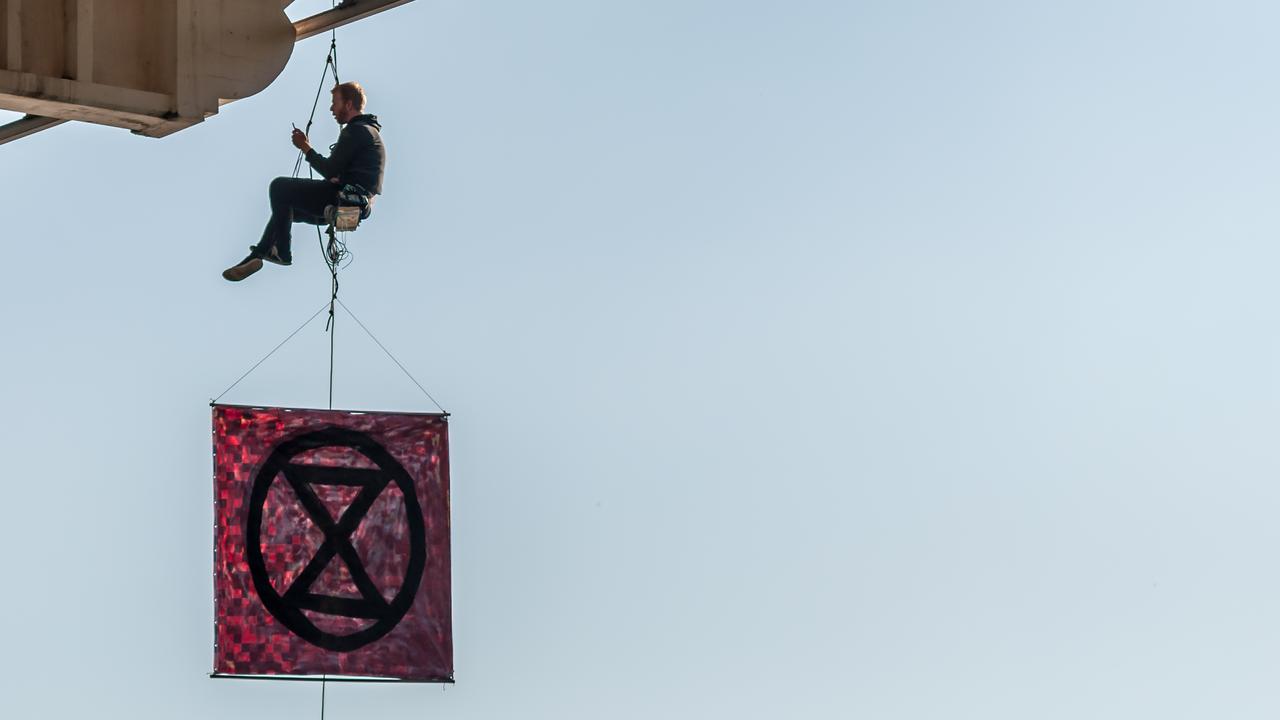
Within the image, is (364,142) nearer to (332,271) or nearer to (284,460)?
(332,271)

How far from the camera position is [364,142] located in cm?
1717

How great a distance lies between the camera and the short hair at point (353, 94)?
56.3 ft

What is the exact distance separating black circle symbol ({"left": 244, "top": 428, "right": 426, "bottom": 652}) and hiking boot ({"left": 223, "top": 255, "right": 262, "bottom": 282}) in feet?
5.92

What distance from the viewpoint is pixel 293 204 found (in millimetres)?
17109

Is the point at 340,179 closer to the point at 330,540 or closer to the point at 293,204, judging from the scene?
the point at 293,204

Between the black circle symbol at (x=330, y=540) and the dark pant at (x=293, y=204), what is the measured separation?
1.82 meters

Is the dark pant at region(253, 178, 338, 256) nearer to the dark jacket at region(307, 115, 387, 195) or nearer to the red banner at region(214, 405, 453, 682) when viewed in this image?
the dark jacket at region(307, 115, 387, 195)

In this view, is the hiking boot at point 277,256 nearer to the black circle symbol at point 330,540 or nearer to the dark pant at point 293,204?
the dark pant at point 293,204

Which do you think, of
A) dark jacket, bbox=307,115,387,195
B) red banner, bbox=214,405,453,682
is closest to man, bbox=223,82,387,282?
dark jacket, bbox=307,115,387,195

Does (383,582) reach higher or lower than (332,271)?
lower

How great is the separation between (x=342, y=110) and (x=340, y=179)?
51cm

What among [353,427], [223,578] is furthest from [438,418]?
[223,578]

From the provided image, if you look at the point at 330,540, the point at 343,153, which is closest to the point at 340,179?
the point at 343,153

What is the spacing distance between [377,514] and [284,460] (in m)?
0.82
